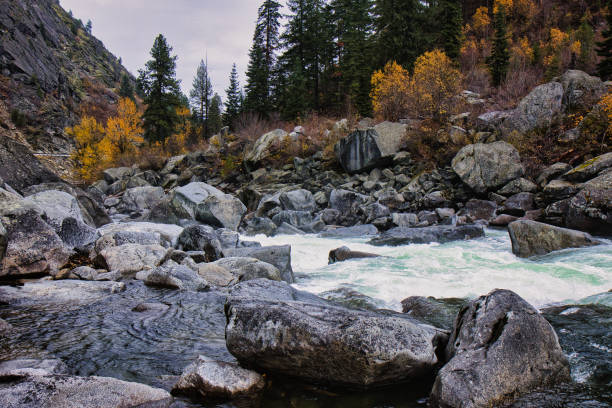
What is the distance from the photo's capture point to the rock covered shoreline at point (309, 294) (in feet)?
9.23

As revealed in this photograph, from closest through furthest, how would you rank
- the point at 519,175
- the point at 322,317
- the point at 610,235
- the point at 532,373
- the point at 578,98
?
the point at 532,373 < the point at 322,317 < the point at 610,235 < the point at 519,175 < the point at 578,98

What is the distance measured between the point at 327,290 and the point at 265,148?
850 inches

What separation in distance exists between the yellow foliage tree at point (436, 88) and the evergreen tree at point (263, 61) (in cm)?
1912

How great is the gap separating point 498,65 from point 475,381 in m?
29.2

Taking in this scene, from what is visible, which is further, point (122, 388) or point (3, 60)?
point (3, 60)

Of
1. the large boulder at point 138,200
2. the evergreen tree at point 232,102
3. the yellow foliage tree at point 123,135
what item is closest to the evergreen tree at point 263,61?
the evergreen tree at point 232,102

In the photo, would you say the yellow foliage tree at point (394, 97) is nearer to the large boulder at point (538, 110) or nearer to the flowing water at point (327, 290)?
the large boulder at point (538, 110)

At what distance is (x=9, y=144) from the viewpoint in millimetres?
10773

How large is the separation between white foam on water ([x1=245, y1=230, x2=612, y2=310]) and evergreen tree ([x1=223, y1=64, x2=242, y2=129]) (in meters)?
31.7

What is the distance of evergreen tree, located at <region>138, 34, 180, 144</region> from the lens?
35188 millimetres

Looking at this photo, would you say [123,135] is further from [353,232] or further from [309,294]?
[309,294]

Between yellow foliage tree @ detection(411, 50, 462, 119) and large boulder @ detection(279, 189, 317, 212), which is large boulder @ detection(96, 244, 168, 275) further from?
yellow foliage tree @ detection(411, 50, 462, 119)

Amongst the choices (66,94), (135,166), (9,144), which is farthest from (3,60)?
(9,144)

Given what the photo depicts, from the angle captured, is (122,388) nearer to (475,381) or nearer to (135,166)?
(475,381)
